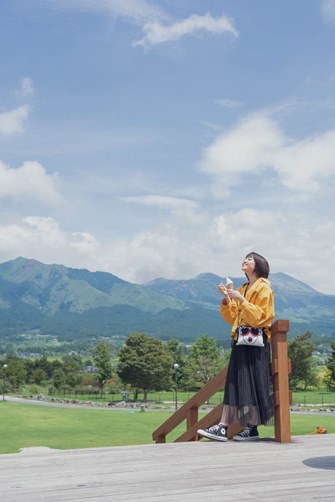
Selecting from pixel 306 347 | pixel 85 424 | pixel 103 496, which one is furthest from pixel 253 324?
pixel 306 347

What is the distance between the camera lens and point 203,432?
607 centimetres

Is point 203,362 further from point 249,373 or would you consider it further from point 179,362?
point 249,373

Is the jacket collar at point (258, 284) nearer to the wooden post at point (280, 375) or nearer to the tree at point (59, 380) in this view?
the wooden post at point (280, 375)

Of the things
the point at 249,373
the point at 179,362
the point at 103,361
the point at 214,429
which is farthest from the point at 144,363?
the point at 249,373

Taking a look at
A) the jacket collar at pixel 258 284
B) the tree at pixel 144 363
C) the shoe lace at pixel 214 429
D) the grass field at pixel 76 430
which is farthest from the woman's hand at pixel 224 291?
the tree at pixel 144 363

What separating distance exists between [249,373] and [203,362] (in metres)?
59.6

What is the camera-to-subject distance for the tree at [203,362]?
64.4 metres

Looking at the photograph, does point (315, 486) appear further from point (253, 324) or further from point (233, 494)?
point (253, 324)

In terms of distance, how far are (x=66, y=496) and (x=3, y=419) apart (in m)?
36.3

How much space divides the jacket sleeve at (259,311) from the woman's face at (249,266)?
35cm

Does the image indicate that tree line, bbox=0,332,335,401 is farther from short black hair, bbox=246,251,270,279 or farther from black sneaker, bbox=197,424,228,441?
black sneaker, bbox=197,424,228,441

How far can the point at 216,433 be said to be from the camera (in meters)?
6.02

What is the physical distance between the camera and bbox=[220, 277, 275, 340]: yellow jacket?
5910 mm

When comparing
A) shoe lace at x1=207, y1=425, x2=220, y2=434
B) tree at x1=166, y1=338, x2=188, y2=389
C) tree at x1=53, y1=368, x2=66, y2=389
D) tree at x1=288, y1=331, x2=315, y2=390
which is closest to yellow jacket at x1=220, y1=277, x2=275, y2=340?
shoe lace at x1=207, y1=425, x2=220, y2=434
